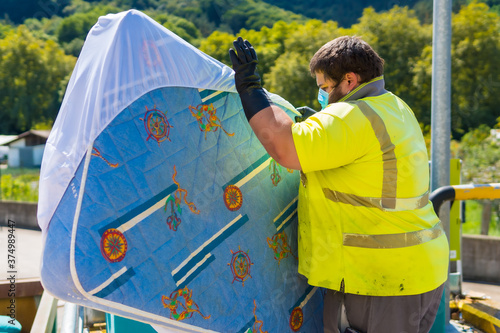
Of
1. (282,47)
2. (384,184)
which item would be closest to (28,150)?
(384,184)

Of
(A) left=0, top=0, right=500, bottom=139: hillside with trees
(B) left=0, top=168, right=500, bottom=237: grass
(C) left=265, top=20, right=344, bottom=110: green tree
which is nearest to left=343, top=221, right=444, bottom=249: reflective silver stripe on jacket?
(B) left=0, top=168, right=500, bottom=237: grass

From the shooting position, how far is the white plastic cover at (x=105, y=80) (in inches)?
68.4

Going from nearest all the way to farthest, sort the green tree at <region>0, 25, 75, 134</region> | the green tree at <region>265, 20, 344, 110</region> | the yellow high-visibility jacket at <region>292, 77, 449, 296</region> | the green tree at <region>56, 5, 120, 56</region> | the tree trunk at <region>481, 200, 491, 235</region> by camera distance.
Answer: the yellow high-visibility jacket at <region>292, 77, 449, 296</region>
the tree trunk at <region>481, 200, 491, 235</region>
the green tree at <region>265, 20, 344, 110</region>
the green tree at <region>0, 25, 75, 134</region>
the green tree at <region>56, 5, 120, 56</region>

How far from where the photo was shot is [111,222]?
1734mm

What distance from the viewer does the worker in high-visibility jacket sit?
5.99 ft

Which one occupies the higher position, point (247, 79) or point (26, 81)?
point (26, 81)

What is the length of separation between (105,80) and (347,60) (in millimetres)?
807

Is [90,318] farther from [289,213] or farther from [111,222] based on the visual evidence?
[111,222]

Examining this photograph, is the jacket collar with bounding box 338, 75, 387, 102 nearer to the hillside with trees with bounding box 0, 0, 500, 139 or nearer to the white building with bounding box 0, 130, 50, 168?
the white building with bounding box 0, 130, 50, 168

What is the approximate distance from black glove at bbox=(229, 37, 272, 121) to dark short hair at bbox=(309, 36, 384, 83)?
228mm

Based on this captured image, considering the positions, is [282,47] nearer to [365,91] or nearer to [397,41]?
[397,41]

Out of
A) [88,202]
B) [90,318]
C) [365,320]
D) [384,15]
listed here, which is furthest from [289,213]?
[384,15]

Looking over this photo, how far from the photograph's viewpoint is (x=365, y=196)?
A: 1893 mm

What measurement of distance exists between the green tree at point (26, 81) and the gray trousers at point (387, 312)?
135 ft
